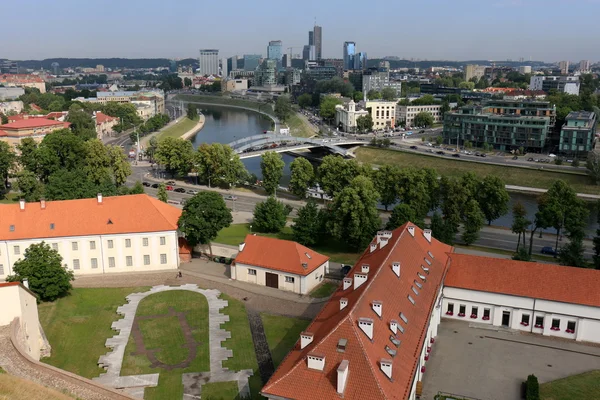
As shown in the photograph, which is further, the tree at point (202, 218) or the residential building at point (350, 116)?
the residential building at point (350, 116)

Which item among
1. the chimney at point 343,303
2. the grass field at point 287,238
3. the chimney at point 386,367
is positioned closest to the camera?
the chimney at point 386,367

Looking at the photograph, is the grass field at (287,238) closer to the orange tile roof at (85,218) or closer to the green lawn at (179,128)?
the orange tile roof at (85,218)

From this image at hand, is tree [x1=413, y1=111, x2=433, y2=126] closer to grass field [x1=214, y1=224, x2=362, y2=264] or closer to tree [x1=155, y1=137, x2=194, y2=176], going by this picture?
tree [x1=155, y1=137, x2=194, y2=176]

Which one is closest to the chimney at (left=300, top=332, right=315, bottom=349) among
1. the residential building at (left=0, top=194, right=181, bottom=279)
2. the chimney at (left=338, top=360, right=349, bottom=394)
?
the chimney at (left=338, top=360, right=349, bottom=394)

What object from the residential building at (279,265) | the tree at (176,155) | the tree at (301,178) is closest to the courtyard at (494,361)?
the residential building at (279,265)

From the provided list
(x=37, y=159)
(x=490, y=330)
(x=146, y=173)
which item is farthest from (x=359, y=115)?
(x=490, y=330)

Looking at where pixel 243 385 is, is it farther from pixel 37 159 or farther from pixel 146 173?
pixel 146 173
